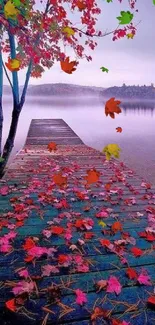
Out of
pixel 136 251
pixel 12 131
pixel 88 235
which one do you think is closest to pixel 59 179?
pixel 12 131

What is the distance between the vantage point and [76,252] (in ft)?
8.91

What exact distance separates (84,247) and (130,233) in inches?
26.1

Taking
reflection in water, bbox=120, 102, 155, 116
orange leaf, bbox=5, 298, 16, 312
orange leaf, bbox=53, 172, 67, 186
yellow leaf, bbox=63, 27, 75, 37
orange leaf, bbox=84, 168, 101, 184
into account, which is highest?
yellow leaf, bbox=63, 27, 75, 37

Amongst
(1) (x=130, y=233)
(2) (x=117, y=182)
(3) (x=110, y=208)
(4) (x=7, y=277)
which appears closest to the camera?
(4) (x=7, y=277)

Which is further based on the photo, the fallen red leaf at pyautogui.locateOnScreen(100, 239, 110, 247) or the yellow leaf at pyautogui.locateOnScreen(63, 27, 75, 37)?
the yellow leaf at pyautogui.locateOnScreen(63, 27, 75, 37)

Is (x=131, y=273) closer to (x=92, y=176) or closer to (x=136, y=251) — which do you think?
(x=136, y=251)

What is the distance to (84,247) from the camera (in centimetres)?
282

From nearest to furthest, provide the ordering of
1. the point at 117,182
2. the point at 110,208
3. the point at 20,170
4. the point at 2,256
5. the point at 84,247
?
1. the point at 2,256
2. the point at 84,247
3. the point at 110,208
4. the point at 117,182
5. the point at 20,170

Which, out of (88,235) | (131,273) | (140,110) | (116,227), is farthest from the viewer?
(140,110)

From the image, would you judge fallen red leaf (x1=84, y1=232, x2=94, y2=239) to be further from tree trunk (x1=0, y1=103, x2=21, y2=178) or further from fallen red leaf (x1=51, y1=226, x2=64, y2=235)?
tree trunk (x1=0, y1=103, x2=21, y2=178)

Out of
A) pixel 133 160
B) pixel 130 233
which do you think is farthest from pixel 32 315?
pixel 133 160

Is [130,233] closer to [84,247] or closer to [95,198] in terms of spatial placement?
[84,247]

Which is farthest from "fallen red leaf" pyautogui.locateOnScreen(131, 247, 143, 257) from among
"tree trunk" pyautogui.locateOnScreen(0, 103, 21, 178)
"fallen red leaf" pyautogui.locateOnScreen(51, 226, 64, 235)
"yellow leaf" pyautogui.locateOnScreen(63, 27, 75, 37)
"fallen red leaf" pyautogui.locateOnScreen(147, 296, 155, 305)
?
"yellow leaf" pyautogui.locateOnScreen(63, 27, 75, 37)

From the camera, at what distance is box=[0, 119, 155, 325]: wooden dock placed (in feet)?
6.49
